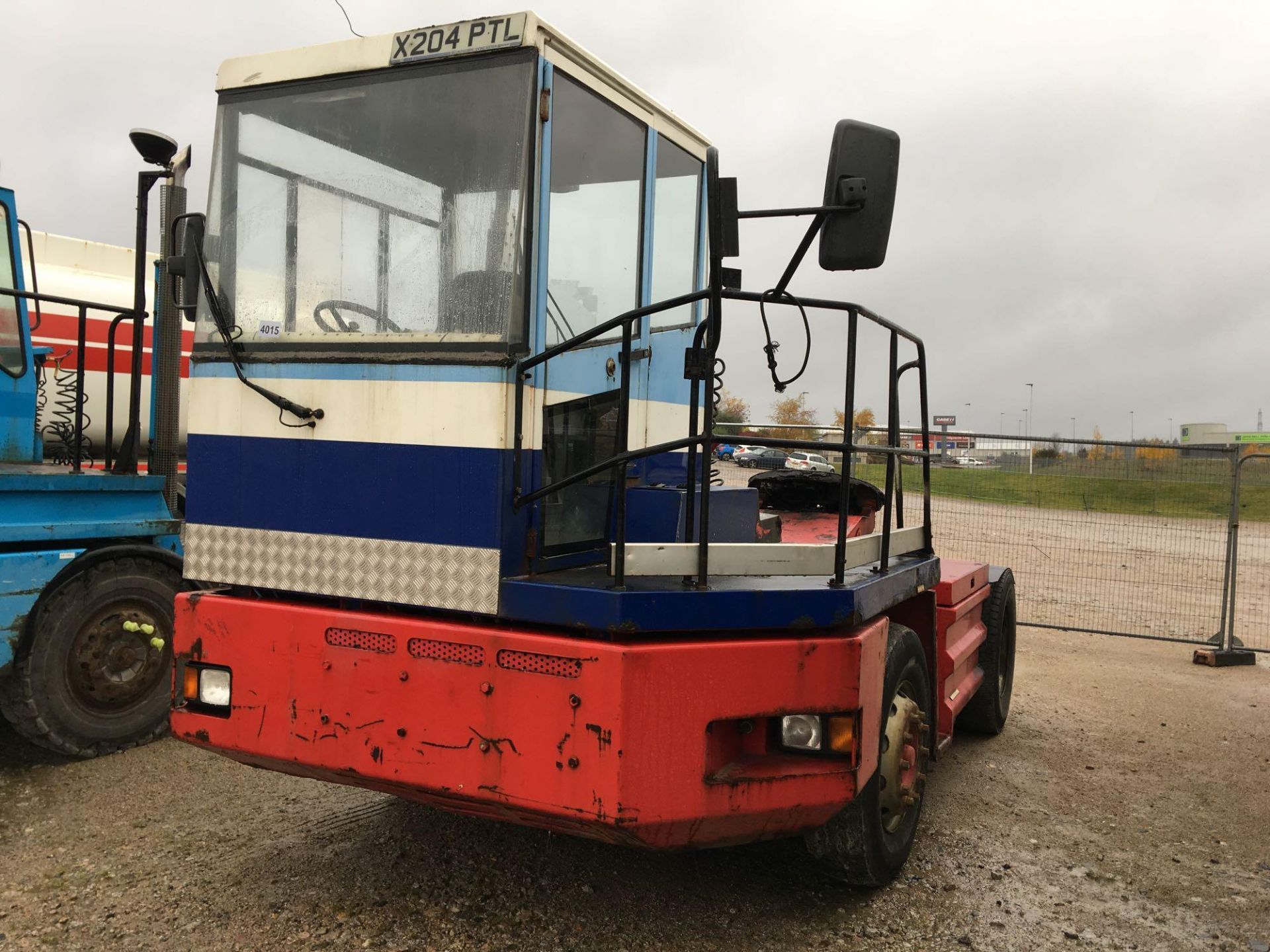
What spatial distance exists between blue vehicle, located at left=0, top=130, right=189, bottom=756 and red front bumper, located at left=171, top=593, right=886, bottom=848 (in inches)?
77.3

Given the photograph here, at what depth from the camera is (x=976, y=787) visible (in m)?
4.92

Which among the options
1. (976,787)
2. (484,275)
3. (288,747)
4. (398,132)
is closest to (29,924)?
(288,747)

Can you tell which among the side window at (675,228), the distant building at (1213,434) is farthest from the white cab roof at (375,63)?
the distant building at (1213,434)

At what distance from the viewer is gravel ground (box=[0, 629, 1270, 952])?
3.26 m

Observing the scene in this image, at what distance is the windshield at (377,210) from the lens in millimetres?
3051

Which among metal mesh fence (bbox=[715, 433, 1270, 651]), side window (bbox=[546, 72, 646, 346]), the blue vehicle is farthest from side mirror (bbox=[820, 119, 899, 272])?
metal mesh fence (bbox=[715, 433, 1270, 651])

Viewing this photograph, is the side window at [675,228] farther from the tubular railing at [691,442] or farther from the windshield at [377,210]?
the windshield at [377,210]

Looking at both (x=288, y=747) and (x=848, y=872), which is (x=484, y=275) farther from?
(x=848, y=872)

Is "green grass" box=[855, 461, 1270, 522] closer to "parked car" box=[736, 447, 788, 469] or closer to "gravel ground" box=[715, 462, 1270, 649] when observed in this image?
"gravel ground" box=[715, 462, 1270, 649]

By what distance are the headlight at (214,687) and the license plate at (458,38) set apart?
2186 mm

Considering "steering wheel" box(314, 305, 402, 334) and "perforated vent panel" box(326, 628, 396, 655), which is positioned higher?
"steering wheel" box(314, 305, 402, 334)

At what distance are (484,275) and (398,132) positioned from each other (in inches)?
25.6

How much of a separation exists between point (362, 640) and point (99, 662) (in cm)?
264

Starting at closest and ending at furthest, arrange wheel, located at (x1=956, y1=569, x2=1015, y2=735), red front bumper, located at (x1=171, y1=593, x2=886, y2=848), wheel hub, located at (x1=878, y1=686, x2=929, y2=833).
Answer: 1. red front bumper, located at (x1=171, y1=593, x2=886, y2=848)
2. wheel hub, located at (x1=878, y1=686, x2=929, y2=833)
3. wheel, located at (x1=956, y1=569, x2=1015, y2=735)
